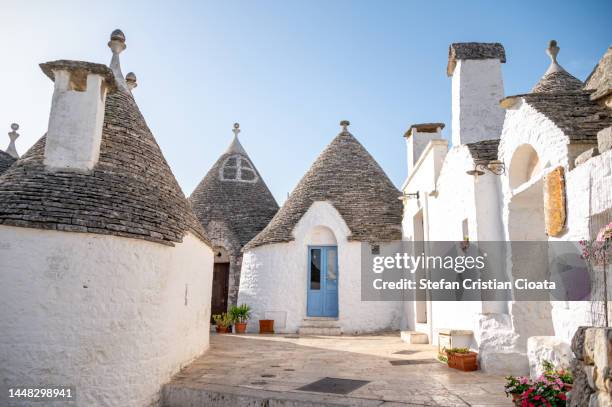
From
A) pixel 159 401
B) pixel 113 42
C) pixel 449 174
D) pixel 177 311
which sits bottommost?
pixel 159 401

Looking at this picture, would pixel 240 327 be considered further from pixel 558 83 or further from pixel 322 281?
pixel 558 83

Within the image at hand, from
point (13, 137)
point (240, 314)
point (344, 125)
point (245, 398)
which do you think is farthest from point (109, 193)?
point (13, 137)

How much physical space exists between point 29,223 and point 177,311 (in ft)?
8.68

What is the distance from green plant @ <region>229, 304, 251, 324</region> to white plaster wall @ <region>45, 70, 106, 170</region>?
28.8 feet

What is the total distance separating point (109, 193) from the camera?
20.9 feet

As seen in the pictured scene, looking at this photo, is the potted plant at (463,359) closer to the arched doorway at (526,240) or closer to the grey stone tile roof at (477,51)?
the arched doorway at (526,240)

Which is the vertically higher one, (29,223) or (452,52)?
(452,52)

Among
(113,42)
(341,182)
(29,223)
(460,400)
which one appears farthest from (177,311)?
(341,182)

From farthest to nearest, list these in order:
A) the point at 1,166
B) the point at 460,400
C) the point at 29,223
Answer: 1. the point at 1,166
2. the point at 29,223
3. the point at 460,400

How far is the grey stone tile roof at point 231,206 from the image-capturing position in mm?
17484

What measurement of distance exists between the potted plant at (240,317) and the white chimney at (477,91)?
28.8ft

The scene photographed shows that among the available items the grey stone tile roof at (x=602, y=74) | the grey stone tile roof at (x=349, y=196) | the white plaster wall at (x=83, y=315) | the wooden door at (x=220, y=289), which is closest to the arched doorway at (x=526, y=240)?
the grey stone tile roof at (x=602, y=74)

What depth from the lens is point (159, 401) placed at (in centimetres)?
617

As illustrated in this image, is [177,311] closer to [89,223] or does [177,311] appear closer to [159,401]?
[159,401]
